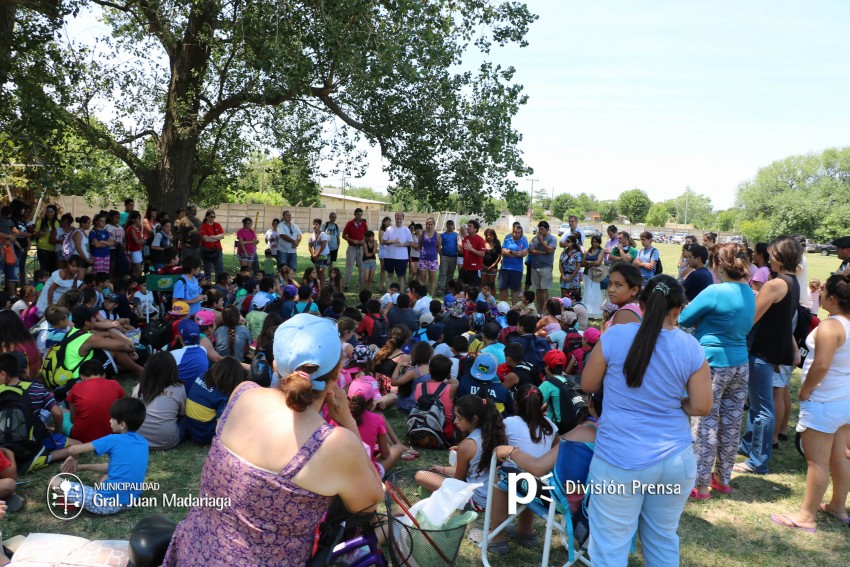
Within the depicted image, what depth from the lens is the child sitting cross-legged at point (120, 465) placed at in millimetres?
4203

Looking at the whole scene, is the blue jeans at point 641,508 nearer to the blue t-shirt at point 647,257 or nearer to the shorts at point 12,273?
the blue t-shirt at point 647,257

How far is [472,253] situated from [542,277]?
1.58 m

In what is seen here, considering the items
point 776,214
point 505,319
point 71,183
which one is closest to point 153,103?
point 71,183

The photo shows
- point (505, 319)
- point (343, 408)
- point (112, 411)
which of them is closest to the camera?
point (343, 408)

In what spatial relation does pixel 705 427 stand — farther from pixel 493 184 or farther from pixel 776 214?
pixel 776 214

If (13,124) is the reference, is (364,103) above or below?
above

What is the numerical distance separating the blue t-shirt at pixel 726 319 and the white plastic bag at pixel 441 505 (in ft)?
7.78

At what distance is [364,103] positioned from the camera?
12.4 metres

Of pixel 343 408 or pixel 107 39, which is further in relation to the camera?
pixel 107 39

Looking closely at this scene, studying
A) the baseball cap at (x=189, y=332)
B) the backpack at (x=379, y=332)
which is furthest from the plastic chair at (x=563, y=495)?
the backpack at (x=379, y=332)

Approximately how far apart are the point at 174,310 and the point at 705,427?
18.8 feet

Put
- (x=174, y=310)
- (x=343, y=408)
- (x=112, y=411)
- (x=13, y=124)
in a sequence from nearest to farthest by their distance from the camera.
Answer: (x=343, y=408) → (x=112, y=411) → (x=174, y=310) → (x=13, y=124)

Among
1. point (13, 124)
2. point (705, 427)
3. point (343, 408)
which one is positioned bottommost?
point (705, 427)

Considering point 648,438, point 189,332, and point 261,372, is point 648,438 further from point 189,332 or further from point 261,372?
point 189,332
